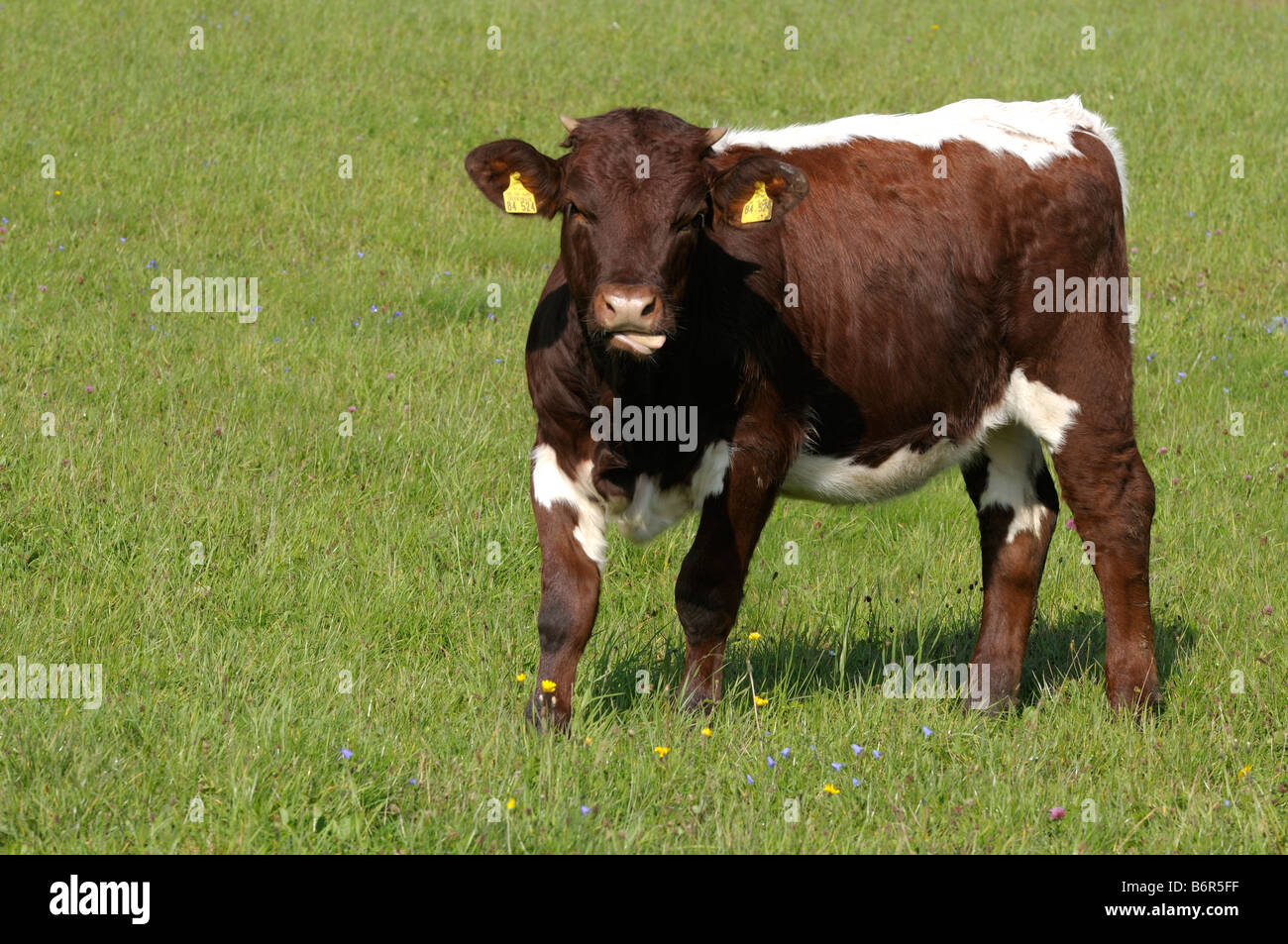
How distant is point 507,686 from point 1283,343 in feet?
24.1

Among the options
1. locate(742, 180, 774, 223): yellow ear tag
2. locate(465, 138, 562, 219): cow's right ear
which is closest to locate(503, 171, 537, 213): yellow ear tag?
locate(465, 138, 562, 219): cow's right ear

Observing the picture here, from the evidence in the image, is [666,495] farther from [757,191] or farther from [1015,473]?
[1015,473]

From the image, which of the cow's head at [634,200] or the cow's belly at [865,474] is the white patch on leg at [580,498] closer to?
the cow's head at [634,200]

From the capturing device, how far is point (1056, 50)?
17.8 m

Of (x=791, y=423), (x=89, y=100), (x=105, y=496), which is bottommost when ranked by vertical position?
(x=105, y=496)

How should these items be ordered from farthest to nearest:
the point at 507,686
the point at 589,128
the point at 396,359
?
the point at 396,359 < the point at 507,686 < the point at 589,128

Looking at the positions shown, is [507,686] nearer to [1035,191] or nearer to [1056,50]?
[1035,191]

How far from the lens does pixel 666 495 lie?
5.28m

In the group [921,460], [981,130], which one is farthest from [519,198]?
[981,130]

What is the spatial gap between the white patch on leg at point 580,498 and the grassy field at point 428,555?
642 mm

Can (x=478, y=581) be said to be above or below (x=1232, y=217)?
below

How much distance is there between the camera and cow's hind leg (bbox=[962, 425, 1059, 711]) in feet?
20.6

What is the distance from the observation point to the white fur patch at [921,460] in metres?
5.73

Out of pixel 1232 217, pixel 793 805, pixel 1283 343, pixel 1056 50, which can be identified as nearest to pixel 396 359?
pixel 793 805
